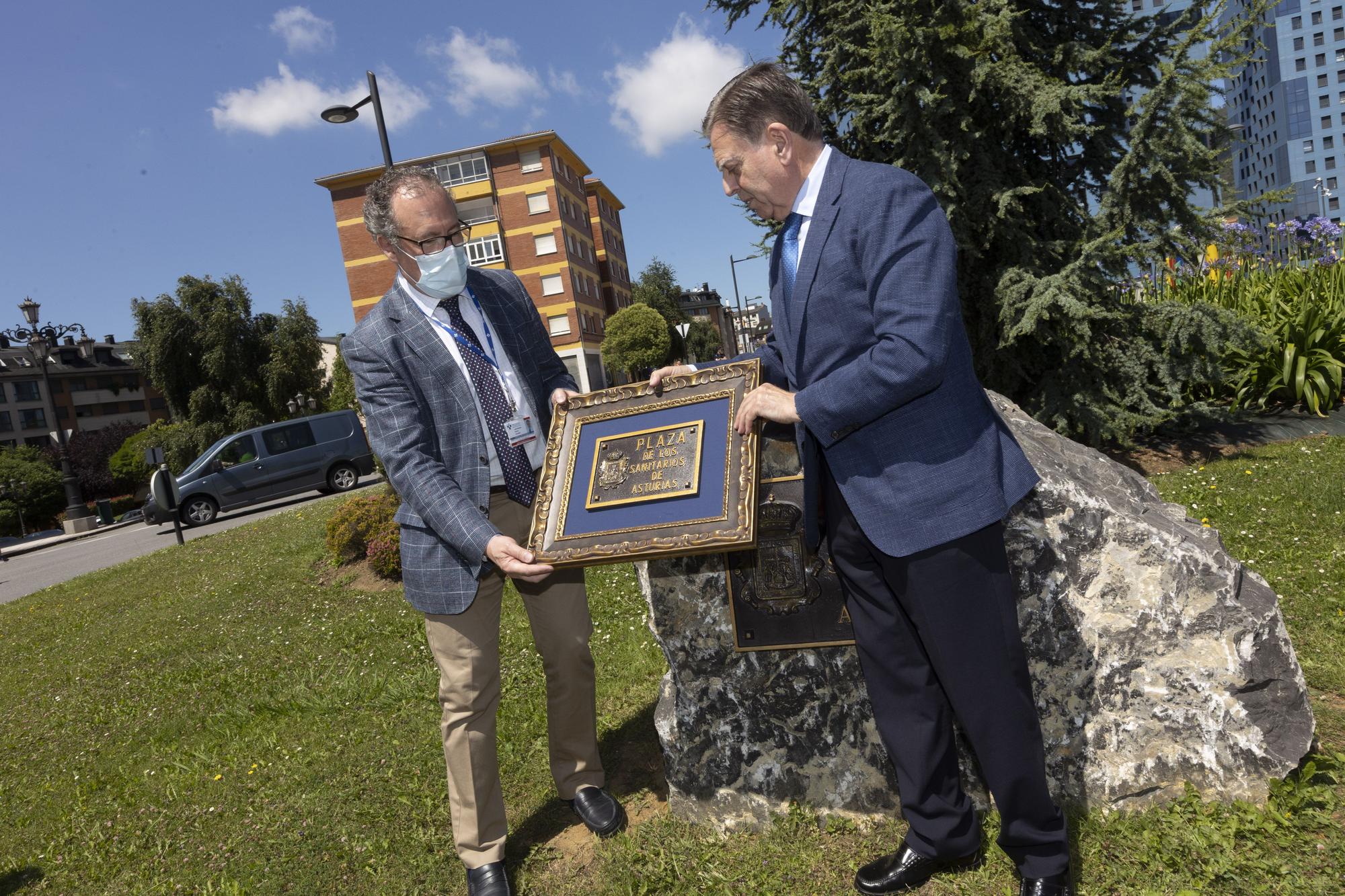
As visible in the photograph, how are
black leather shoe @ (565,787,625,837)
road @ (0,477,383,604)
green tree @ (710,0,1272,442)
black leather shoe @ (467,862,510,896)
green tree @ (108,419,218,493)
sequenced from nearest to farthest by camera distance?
black leather shoe @ (467,862,510,896) < black leather shoe @ (565,787,625,837) < green tree @ (710,0,1272,442) < road @ (0,477,383,604) < green tree @ (108,419,218,493)

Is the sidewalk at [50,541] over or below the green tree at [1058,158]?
below

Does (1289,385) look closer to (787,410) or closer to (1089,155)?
(1089,155)

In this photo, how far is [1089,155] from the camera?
829cm

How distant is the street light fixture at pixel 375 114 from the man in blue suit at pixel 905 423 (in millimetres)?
8248

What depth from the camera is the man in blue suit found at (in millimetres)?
2160

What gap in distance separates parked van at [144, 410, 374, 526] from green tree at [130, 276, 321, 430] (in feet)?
40.0

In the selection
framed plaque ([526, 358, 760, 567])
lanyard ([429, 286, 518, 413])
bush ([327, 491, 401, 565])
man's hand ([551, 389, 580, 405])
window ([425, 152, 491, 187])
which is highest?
window ([425, 152, 491, 187])

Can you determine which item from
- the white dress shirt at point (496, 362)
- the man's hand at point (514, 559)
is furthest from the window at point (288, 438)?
the man's hand at point (514, 559)

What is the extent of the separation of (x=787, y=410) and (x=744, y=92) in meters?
0.90

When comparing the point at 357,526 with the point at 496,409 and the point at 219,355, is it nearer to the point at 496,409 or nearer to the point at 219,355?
the point at 496,409

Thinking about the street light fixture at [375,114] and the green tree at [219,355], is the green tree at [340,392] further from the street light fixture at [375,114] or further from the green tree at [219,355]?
the street light fixture at [375,114]

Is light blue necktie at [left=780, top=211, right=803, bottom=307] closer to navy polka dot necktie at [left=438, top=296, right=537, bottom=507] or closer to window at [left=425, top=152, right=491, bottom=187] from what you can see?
navy polka dot necktie at [left=438, top=296, right=537, bottom=507]

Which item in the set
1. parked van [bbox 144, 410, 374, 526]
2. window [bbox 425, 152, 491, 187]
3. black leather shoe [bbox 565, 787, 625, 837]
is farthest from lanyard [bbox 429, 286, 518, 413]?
window [bbox 425, 152, 491, 187]

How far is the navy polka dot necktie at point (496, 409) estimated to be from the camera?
3.09 metres
